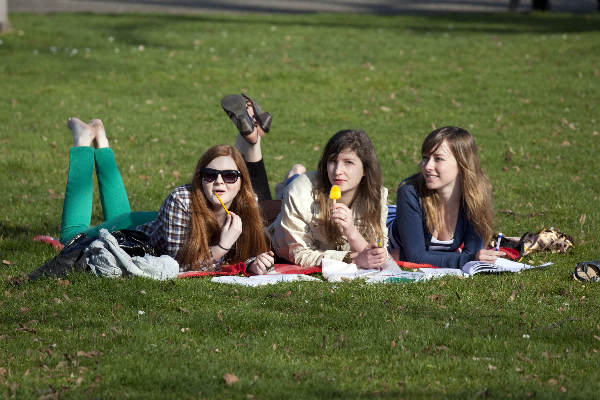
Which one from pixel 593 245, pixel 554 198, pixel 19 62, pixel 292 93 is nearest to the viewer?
pixel 593 245

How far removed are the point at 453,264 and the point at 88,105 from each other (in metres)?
9.48

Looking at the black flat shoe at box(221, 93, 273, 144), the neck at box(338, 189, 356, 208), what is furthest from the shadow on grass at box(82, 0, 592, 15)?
the neck at box(338, 189, 356, 208)

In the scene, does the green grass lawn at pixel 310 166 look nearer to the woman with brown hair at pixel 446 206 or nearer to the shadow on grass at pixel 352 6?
the woman with brown hair at pixel 446 206

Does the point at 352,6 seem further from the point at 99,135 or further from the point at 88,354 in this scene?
the point at 88,354

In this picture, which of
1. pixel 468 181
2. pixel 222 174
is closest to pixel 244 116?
pixel 222 174

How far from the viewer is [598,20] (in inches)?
960

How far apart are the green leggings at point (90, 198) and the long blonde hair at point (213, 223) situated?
2.89 feet

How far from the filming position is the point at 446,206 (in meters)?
6.94

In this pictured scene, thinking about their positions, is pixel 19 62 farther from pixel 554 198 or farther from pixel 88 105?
pixel 554 198

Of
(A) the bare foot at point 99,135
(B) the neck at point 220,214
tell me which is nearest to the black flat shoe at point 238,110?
(B) the neck at point 220,214

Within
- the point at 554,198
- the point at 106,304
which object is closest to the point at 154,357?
the point at 106,304

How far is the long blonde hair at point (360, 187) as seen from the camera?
21.3 ft

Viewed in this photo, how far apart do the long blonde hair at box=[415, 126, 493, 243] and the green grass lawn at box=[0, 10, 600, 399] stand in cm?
52

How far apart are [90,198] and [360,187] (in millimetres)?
2439
